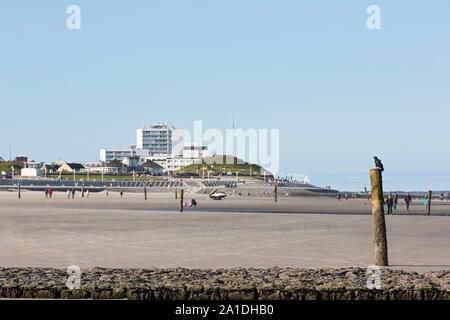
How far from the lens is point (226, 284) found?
1555 centimetres

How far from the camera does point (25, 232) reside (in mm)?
31891

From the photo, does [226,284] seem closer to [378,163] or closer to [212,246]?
[378,163]

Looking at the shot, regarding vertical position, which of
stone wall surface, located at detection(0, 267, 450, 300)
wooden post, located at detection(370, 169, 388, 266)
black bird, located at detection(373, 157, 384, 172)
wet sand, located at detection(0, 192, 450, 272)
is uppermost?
black bird, located at detection(373, 157, 384, 172)

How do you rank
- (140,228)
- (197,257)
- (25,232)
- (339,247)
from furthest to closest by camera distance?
(140,228), (25,232), (339,247), (197,257)

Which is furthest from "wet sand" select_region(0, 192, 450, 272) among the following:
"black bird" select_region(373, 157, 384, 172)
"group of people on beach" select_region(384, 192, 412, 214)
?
"group of people on beach" select_region(384, 192, 412, 214)

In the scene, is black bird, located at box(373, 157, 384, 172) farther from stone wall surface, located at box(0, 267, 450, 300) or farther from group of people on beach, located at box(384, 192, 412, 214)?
group of people on beach, located at box(384, 192, 412, 214)

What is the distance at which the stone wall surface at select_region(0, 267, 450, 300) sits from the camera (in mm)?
14406

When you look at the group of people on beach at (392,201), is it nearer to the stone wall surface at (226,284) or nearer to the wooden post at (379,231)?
the wooden post at (379,231)

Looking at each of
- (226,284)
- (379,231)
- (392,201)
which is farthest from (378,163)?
(392,201)

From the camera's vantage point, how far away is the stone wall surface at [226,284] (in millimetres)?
14406
